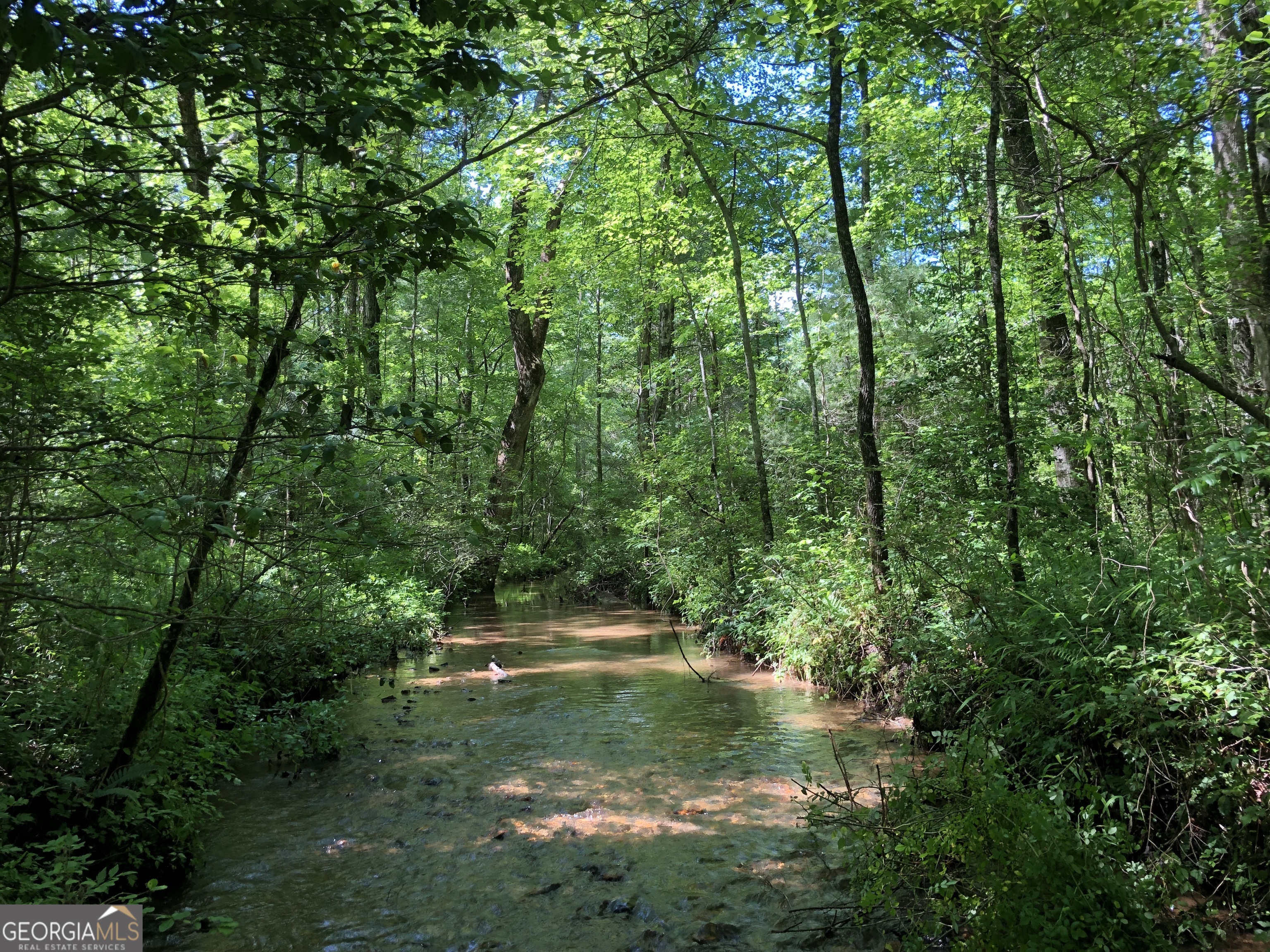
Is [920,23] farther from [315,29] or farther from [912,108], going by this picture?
[912,108]

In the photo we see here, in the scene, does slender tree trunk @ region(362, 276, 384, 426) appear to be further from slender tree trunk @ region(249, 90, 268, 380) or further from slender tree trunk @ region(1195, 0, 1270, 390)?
slender tree trunk @ region(1195, 0, 1270, 390)

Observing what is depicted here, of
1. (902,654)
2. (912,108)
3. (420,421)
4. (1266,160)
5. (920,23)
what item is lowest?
(902,654)

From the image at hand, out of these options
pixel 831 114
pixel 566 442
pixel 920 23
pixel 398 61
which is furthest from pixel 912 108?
pixel 566 442

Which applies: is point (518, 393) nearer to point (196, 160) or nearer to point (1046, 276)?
point (1046, 276)

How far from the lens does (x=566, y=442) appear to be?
2903 cm

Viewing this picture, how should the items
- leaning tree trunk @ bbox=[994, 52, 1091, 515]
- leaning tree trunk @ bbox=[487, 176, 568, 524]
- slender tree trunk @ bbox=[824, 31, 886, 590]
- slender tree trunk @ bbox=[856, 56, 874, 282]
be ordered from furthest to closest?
leaning tree trunk @ bbox=[487, 176, 568, 524], slender tree trunk @ bbox=[856, 56, 874, 282], slender tree trunk @ bbox=[824, 31, 886, 590], leaning tree trunk @ bbox=[994, 52, 1091, 515]

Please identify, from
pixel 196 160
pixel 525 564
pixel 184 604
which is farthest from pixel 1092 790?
pixel 525 564

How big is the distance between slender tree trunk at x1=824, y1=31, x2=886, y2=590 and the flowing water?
2.10 m

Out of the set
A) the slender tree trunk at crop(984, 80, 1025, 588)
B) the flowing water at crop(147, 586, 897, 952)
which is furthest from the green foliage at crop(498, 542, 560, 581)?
the slender tree trunk at crop(984, 80, 1025, 588)

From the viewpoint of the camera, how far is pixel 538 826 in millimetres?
5336

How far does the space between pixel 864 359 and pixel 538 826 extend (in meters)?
6.32

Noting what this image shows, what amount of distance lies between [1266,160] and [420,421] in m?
6.42

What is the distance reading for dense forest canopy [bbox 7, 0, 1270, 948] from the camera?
9.59 feet

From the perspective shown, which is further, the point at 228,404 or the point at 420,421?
the point at 228,404
